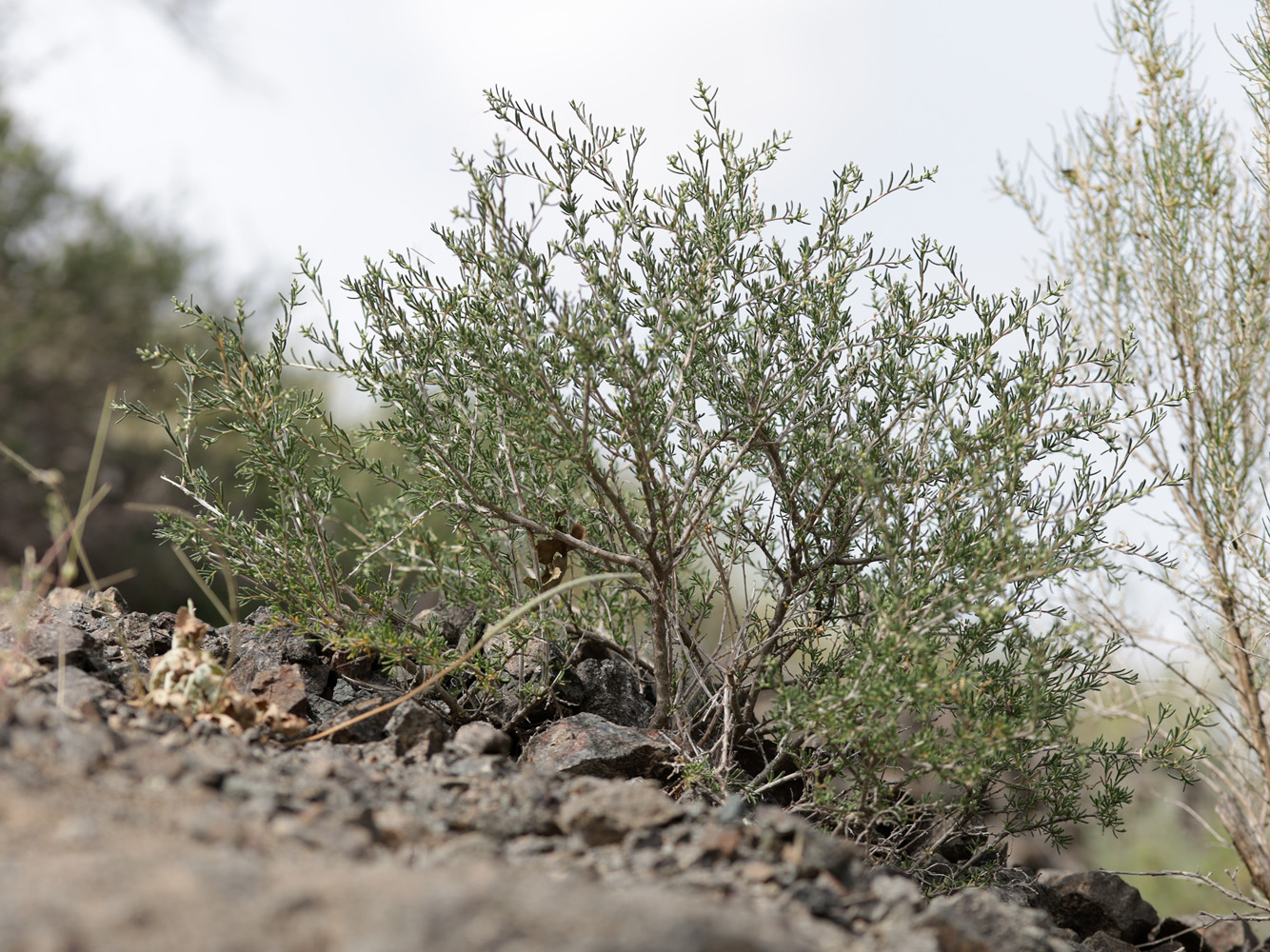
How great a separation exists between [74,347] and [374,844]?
11515mm

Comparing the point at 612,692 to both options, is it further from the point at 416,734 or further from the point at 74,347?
the point at 74,347

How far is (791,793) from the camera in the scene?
357 centimetres

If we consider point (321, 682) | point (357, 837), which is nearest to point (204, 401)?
point (321, 682)

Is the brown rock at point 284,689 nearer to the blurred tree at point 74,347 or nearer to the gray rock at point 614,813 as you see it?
the gray rock at point 614,813

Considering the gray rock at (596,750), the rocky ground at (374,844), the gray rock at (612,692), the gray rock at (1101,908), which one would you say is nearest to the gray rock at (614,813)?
the rocky ground at (374,844)

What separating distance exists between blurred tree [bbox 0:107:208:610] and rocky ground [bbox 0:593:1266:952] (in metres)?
→ 8.10

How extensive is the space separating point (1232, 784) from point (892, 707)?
249 cm

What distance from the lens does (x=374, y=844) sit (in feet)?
6.69

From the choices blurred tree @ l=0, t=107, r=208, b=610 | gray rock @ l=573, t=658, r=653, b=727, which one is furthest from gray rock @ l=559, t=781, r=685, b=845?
blurred tree @ l=0, t=107, r=208, b=610

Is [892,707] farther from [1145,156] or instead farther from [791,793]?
[1145,156]

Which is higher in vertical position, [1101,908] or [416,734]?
[416,734]

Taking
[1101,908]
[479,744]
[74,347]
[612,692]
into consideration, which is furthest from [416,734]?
[74,347]

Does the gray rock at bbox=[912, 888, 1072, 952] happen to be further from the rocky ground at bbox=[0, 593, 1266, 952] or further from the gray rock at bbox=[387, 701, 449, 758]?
the gray rock at bbox=[387, 701, 449, 758]

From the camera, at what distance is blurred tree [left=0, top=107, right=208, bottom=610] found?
10922mm
